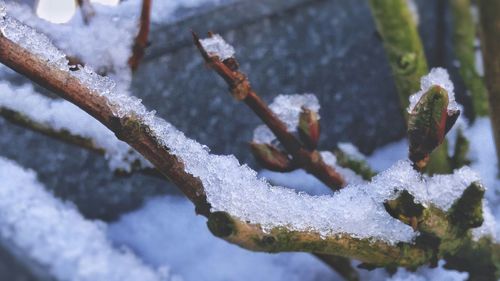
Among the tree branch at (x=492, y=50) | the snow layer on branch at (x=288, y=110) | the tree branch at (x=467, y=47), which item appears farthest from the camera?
the tree branch at (x=467, y=47)

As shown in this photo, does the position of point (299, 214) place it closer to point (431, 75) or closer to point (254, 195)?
point (254, 195)

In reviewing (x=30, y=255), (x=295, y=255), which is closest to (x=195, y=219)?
(x=295, y=255)

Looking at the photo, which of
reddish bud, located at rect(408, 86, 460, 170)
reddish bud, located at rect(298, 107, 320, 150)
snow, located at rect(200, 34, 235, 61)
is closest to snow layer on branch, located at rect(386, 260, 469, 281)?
reddish bud, located at rect(298, 107, 320, 150)

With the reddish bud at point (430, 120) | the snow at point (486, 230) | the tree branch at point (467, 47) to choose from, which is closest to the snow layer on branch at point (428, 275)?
the snow at point (486, 230)

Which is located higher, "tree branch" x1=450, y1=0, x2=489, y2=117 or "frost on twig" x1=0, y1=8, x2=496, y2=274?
"tree branch" x1=450, y1=0, x2=489, y2=117

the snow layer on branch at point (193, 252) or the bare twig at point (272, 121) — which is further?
the snow layer on branch at point (193, 252)

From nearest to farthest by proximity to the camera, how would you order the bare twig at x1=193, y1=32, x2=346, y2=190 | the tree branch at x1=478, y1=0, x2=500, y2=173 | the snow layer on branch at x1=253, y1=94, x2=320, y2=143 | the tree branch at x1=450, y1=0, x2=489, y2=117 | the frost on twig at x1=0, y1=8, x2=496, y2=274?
the frost on twig at x1=0, y1=8, x2=496, y2=274, the bare twig at x1=193, y1=32, x2=346, y2=190, the tree branch at x1=478, y1=0, x2=500, y2=173, the snow layer on branch at x1=253, y1=94, x2=320, y2=143, the tree branch at x1=450, y1=0, x2=489, y2=117

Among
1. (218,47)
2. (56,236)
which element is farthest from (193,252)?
(218,47)

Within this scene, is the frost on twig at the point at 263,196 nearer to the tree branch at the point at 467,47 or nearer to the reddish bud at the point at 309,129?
the reddish bud at the point at 309,129

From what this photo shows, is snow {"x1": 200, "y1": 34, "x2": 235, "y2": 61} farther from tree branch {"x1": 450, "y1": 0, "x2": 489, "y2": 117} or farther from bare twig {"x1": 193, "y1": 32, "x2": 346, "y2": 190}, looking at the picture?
tree branch {"x1": 450, "y1": 0, "x2": 489, "y2": 117}
